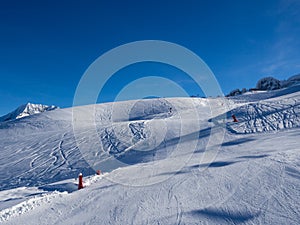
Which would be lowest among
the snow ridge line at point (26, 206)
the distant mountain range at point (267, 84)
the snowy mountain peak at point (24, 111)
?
the snow ridge line at point (26, 206)

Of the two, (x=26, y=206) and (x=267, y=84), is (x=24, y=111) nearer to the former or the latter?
(x=267, y=84)

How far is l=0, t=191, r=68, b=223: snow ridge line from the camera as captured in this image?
4.63 metres

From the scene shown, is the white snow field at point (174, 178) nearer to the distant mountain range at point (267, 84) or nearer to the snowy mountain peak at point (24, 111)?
the distant mountain range at point (267, 84)

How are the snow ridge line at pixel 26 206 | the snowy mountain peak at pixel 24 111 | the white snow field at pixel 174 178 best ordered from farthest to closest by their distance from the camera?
the snowy mountain peak at pixel 24 111, the snow ridge line at pixel 26 206, the white snow field at pixel 174 178

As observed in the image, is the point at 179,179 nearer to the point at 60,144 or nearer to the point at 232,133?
the point at 232,133

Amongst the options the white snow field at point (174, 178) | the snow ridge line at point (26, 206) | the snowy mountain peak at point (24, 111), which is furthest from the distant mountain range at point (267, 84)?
the snowy mountain peak at point (24, 111)

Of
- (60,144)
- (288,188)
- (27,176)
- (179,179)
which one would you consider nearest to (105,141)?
(60,144)

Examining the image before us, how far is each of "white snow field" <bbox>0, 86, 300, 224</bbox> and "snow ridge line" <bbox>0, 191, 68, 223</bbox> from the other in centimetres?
2

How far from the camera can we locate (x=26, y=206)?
5016 mm

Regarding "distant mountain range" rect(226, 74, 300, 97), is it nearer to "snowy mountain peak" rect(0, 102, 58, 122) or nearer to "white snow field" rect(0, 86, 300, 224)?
"white snow field" rect(0, 86, 300, 224)

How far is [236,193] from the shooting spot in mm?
4273

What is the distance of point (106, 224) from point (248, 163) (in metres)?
4.24

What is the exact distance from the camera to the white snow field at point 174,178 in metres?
3.90

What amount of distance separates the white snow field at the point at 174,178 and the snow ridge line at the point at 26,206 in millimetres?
21
